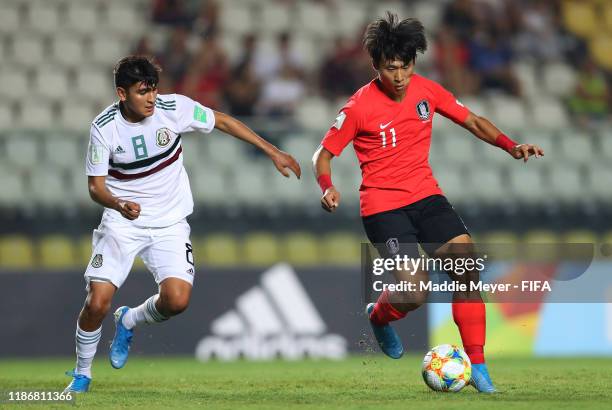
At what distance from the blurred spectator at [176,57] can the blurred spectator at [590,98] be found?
5015 mm

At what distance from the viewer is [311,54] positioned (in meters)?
15.3

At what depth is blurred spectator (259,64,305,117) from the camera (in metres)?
14.2

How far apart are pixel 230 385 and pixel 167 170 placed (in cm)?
164

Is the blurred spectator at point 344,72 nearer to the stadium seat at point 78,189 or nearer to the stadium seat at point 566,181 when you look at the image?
the stadium seat at point 566,181

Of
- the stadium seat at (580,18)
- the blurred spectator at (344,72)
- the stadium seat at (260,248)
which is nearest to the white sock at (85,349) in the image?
the stadium seat at (260,248)

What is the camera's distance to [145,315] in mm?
8320

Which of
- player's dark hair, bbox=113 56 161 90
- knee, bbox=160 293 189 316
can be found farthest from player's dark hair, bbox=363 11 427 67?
knee, bbox=160 293 189 316

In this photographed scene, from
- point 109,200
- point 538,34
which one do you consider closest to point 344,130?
point 109,200

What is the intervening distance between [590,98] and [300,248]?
4.61 metres

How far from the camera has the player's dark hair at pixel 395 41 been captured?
24.3 ft

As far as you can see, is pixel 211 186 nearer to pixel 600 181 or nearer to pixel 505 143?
pixel 600 181

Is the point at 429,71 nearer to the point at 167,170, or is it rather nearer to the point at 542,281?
the point at 542,281

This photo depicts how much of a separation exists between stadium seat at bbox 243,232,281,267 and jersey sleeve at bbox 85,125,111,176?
533 cm

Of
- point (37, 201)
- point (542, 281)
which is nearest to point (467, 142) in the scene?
point (542, 281)
